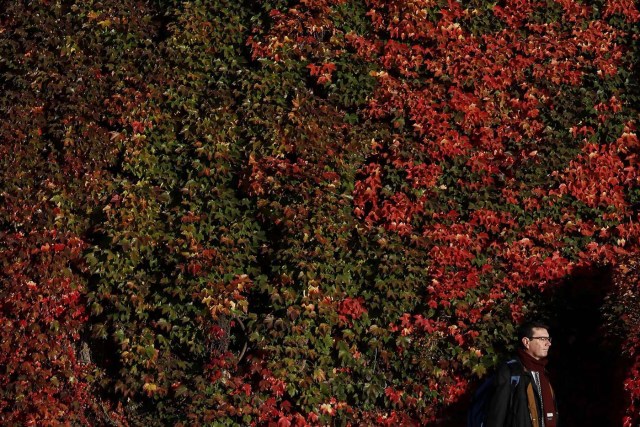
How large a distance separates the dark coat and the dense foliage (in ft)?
4.98

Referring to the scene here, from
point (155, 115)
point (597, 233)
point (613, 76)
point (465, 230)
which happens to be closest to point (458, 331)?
point (465, 230)

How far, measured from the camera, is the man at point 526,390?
A: 567 cm

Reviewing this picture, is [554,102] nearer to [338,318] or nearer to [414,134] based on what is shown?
[414,134]

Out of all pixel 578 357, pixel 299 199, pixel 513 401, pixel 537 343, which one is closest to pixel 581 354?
pixel 578 357

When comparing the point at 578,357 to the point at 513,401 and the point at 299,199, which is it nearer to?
the point at 513,401

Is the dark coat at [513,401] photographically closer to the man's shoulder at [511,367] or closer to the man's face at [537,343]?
the man's shoulder at [511,367]

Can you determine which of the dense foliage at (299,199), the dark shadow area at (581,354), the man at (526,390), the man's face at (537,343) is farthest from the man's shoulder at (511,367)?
the dark shadow area at (581,354)

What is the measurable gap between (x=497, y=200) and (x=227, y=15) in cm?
285

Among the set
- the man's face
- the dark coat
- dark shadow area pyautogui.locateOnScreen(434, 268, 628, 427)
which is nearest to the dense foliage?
dark shadow area pyautogui.locateOnScreen(434, 268, 628, 427)

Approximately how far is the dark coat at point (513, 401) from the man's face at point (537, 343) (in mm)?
155

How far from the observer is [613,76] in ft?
25.2

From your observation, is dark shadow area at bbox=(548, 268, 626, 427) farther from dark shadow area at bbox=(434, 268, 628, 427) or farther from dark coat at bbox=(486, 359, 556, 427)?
dark coat at bbox=(486, 359, 556, 427)

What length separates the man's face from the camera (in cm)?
580

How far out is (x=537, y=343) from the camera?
583 cm
